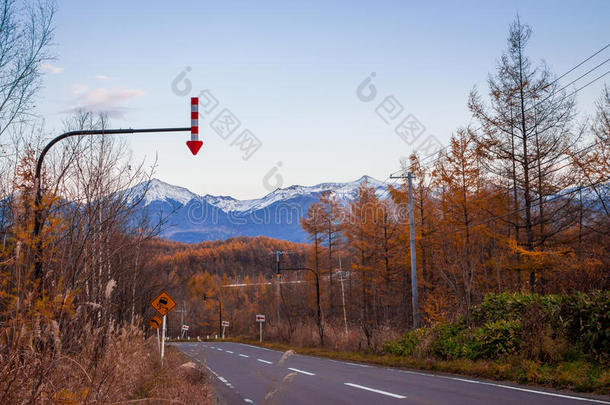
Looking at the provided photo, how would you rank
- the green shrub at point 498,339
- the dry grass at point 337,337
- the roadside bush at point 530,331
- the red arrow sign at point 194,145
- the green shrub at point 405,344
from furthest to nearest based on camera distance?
the dry grass at point 337,337, the green shrub at point 405,344, the green shrub at point 498,339, the roadside bush at point 530,331, the red arrow sign at point 194,145

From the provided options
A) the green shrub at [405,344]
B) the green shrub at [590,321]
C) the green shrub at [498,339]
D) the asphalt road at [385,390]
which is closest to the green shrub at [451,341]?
the green shrub at [498,339]

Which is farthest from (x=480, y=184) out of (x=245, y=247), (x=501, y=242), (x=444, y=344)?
(x=245, y=247)

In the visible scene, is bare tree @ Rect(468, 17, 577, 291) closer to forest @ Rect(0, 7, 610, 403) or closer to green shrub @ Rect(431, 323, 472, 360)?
forest @ Rect(0, 7, 610, 403)

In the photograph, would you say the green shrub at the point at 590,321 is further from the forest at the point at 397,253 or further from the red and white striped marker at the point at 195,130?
the red and white striped marker at the point at 195,130

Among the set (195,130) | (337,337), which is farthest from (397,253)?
(195,130)

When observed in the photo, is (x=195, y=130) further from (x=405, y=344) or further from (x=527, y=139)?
Answer: (x=527, y=139)

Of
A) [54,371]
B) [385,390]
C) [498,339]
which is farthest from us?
[498,339]

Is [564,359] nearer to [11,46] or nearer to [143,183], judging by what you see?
[143,183]

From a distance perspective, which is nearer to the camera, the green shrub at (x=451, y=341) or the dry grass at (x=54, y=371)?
the dry grass at (x=54, y=371)

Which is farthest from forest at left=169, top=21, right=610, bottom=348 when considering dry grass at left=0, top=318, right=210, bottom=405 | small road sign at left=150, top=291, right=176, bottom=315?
dry grass at left=0, top=318, right=210, bottom=405

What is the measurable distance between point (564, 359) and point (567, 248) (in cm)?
1229

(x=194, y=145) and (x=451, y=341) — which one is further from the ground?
(x=194, y=145)

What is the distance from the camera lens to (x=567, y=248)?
23.4m

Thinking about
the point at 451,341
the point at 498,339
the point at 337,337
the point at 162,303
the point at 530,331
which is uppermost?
the point at 162,303
